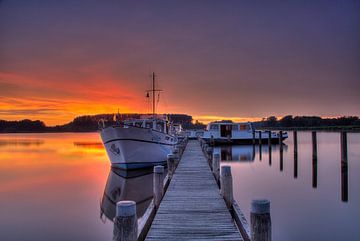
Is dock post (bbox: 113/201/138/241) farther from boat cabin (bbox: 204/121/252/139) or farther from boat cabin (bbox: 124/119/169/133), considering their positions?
boat cabin (bbox: 204/121/252/139)

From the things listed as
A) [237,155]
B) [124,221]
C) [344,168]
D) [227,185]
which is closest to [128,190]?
[227,185]

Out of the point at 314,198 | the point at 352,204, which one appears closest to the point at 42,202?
the point at 314,198

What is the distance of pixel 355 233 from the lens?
11047mm

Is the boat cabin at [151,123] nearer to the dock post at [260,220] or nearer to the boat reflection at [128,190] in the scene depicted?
the boat reflection at [128,190]

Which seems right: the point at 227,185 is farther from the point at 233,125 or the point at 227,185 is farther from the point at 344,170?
the point at 233,125

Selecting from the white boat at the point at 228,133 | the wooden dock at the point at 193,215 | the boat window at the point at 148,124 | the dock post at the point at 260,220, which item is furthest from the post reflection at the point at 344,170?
the white boat at the point at 228,133

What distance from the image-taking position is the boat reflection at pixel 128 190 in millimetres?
14442

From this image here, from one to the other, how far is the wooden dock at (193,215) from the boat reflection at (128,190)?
3484 mm

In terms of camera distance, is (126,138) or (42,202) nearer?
(42,202)

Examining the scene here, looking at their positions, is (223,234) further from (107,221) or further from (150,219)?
(107,221)

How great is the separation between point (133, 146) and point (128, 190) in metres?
4.75

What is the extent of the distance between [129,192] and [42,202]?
14.3 ft

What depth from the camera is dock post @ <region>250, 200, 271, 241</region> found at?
4316mm

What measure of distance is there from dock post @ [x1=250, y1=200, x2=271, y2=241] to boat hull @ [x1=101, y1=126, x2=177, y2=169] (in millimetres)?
17930
